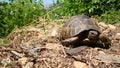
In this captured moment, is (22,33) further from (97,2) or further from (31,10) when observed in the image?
(97,2)

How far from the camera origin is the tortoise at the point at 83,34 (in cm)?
595

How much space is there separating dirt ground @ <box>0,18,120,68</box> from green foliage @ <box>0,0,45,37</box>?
1.61 metres

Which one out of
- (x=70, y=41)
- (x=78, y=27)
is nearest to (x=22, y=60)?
(x=70, y=41)

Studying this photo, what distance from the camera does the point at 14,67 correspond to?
5668mm

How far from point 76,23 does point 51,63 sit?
0.89 m

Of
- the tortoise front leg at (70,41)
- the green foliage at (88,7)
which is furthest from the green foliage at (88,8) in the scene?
the tortoise front leg at (70,41)

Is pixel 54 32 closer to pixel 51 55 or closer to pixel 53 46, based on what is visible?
pixel 53 46

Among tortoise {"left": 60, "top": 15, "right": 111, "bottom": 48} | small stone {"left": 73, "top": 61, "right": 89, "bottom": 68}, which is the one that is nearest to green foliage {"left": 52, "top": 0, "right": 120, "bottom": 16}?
tortoise {"left": 60, "top": 15, "right": 111, "bottom": 48}

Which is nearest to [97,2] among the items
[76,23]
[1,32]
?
[1,32]

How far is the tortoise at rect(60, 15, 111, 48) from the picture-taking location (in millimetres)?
5949

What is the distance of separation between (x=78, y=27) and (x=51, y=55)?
1.97 ft

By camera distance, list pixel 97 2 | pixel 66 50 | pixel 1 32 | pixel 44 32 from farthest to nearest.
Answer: pixel 97 2
pixel 1 32
pixel 44 32
pixel 66 50

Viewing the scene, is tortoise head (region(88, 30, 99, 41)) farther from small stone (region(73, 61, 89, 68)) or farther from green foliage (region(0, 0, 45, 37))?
green foliage (region(0, 0, 45, 37))

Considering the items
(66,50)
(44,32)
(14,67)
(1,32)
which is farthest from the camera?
(1,32)
